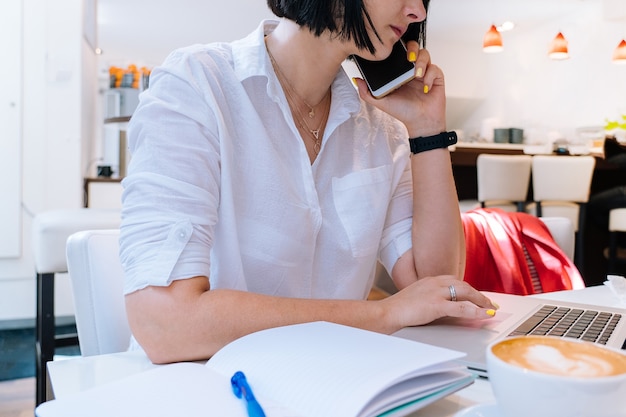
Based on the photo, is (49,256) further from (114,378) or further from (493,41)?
(493,41)

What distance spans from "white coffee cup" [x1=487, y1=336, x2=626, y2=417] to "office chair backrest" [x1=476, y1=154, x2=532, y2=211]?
12.0 feet

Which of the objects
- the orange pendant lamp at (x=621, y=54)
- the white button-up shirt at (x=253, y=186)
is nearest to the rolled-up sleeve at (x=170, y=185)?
the white button-up shirt at (x=253, y=186)

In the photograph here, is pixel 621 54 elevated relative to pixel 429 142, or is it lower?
elevated

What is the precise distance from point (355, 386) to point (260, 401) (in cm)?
7

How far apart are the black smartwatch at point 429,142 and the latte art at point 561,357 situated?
71 cm

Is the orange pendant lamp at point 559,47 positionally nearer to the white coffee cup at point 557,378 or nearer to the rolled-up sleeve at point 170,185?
the rolled-up sleeve at point 170,185

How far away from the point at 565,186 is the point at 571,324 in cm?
345

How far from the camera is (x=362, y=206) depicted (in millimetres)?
1012

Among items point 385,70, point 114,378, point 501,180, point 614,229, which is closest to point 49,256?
point 385,70

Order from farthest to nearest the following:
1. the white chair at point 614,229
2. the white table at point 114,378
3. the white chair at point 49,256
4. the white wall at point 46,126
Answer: the white chair at point 614,229 → the white wall at point 46,126 → the white chair at point 49,256 → the white table at point 114,378

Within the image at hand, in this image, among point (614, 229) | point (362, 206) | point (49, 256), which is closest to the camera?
point (362, 206)

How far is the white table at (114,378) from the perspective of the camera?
48cm

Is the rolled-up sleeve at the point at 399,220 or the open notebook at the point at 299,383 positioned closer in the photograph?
the open notebook at the point at 299,383

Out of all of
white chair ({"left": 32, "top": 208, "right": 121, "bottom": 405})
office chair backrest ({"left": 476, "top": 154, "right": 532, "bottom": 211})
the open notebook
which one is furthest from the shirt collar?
office chair backrest ({"left": 476, "top": 154, "right": 532, "bottom": 211})
